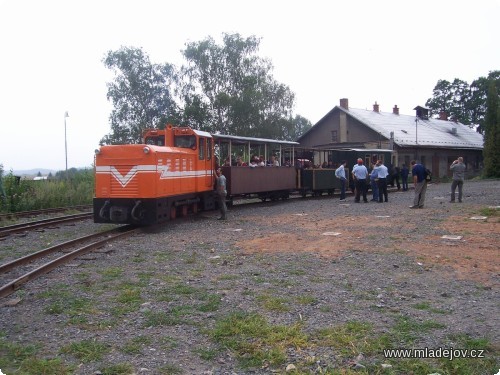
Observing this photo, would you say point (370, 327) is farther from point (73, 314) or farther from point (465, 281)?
point (73, 314)

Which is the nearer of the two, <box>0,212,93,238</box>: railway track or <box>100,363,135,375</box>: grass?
<box>100,363,135,375</box>: grass

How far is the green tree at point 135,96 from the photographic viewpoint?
41188 mm

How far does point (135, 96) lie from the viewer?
136 ft

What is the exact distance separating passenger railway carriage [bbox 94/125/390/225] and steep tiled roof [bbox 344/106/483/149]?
24.5 meters

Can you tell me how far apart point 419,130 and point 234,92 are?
833 inches

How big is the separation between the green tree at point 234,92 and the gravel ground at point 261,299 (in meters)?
30.4

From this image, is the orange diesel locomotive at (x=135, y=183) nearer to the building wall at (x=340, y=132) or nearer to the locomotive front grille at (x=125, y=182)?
the locomotive front grille at (x=125, y=182)

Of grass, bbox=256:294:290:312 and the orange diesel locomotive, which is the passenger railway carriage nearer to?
the orange diesel locomotive

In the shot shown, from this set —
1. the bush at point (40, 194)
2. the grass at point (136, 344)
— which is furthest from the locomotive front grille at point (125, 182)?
the grass at point (136, 344)

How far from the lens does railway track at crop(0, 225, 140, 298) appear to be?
704 centimetres

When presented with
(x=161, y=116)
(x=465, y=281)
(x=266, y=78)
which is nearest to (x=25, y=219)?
(x=465, y=281)

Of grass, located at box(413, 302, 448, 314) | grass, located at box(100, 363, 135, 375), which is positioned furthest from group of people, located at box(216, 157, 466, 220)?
grass, located at box(100, 363, 135, 375)

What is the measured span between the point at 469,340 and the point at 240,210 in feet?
46.7

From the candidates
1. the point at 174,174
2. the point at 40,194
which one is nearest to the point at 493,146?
the point at 174,174
